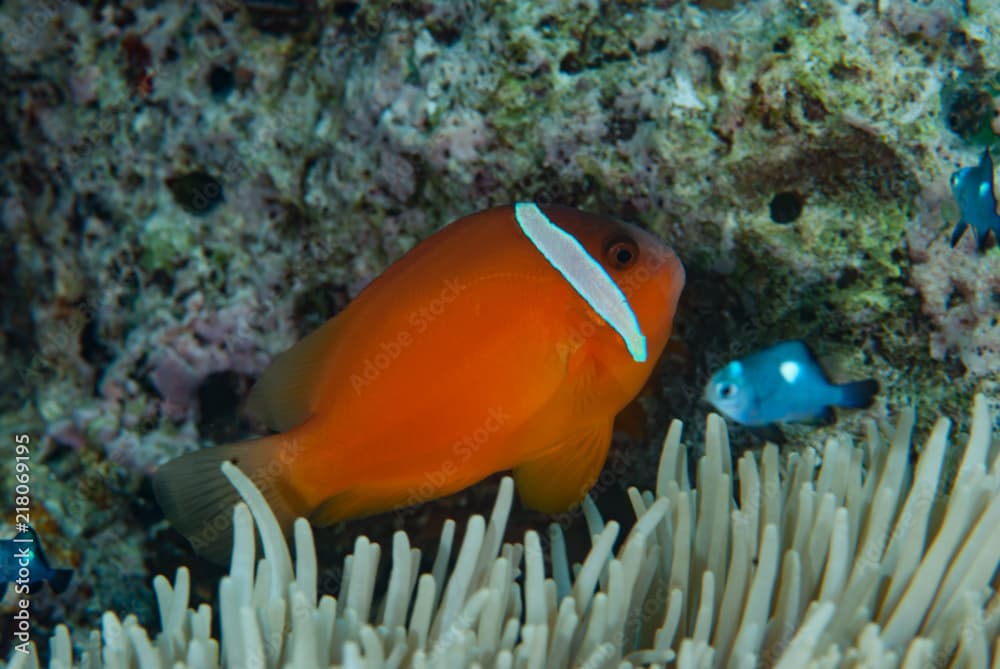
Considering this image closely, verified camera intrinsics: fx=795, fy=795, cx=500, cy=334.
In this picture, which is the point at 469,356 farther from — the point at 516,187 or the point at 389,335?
the point at 516,187

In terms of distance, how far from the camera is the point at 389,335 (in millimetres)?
1753

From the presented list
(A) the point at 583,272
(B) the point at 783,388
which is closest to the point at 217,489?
(A) the point at 583,272

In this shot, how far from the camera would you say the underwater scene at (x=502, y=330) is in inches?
59.9

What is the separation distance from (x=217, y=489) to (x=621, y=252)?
1.06 meters

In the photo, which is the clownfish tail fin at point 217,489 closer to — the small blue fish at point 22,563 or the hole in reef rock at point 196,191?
the small blue fish at point 22,563

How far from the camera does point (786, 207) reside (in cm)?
217

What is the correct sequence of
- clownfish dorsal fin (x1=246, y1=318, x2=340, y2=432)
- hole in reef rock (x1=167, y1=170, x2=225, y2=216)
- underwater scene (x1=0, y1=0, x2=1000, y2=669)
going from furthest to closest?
hole in reef rock (x1=167, y1=170, x2=225, y2=216) → clownfish dorsal fin (x1=246, y1=318, x2=340, y2=432) → underwater scene (x1=0, y1=0, x2=1000, y2=669)

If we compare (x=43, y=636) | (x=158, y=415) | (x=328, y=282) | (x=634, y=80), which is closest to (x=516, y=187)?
(x=634, y=80)

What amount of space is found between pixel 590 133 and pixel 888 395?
3.62 feet

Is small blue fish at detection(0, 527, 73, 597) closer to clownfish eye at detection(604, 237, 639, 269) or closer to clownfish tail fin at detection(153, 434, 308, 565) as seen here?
clownfish tail fin at detection(153, 434, 308, 565)

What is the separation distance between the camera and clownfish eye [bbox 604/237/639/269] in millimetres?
1735

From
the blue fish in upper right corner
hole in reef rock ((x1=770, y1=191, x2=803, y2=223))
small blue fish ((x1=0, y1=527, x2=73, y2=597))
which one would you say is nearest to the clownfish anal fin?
small blue fish ((x1=0, y1=527, x2=73, y2=597))

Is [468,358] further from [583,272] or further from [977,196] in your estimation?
[977,196]

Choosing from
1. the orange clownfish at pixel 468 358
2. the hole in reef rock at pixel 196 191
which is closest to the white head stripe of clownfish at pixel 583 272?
the orange clownfish at pixel 468 358
